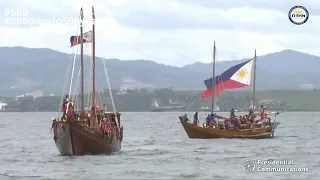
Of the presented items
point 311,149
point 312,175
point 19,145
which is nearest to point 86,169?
point 312,175

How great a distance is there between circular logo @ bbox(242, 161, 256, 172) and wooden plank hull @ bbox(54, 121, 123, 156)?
960 centimetres

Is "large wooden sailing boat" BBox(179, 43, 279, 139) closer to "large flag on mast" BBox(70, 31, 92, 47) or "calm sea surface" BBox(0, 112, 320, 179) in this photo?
"calm sea surface" BBox(0, 112, 320, 179)

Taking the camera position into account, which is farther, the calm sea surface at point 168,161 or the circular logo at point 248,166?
the circular logo at point 248,166

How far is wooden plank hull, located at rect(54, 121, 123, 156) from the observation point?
2314 inches

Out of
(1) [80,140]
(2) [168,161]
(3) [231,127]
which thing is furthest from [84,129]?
(3) [231,127]

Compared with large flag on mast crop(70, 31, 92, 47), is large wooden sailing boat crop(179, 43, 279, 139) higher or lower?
lower

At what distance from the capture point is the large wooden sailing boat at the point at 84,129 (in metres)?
58.5

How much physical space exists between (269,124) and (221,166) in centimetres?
3275

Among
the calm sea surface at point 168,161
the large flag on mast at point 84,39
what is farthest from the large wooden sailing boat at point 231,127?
the large flag on mast at point 84,39

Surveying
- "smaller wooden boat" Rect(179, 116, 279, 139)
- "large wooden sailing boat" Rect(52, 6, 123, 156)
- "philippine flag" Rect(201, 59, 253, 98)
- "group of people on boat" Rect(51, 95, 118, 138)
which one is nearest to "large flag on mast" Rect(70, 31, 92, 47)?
"large wooden sailing boat" Rect(52, 6, 123, 156)

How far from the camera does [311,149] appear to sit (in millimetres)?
74375

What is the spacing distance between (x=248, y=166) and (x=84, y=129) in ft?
35.4

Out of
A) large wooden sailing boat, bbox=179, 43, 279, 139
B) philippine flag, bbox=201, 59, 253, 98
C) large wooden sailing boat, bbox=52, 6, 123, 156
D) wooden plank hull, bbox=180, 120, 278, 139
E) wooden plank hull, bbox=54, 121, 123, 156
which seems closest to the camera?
large wooden sailing boat, bbox=52, 6, 123, 156

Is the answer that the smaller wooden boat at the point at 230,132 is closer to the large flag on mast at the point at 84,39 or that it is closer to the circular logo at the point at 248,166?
the large flag on mast at the point at 84,39
